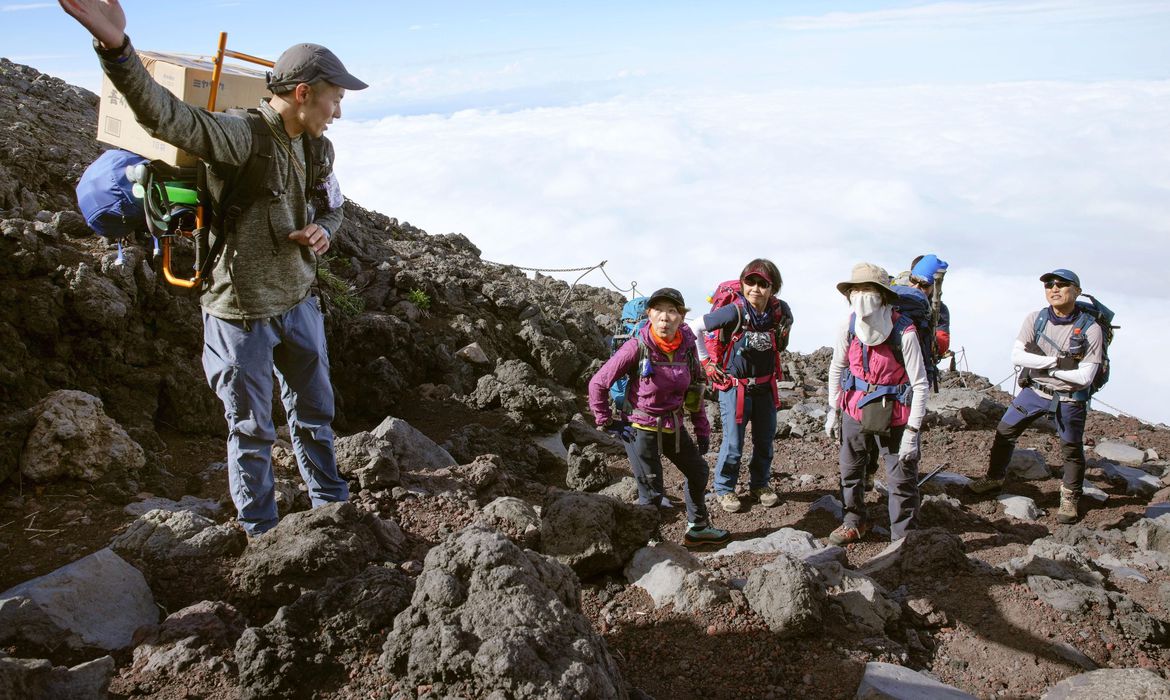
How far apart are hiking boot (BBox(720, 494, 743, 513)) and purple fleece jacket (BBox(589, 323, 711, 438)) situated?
5.64 feet

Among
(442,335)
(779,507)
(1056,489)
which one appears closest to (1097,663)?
(779,507)

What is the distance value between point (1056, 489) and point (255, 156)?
8163 millimetres

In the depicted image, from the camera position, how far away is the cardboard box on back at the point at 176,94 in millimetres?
3852

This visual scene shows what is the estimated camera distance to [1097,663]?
4.48m

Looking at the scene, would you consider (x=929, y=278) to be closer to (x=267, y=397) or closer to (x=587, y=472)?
(x=587, y=472)

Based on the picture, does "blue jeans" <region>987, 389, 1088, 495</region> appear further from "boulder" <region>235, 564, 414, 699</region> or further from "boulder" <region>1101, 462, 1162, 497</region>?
"boulder" <region>235, 564, 414, 699</region>

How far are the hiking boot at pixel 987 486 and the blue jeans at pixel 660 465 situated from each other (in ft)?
11.2

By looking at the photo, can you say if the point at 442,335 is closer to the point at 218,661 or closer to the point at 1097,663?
the point at 218,661

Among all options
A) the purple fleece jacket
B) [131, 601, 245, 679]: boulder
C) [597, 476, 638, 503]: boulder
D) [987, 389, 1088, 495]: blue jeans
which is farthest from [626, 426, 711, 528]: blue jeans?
[987, 389, 1088, 495]: blue jeans

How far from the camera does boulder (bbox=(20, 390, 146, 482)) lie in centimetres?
507

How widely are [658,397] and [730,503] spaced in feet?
6.45

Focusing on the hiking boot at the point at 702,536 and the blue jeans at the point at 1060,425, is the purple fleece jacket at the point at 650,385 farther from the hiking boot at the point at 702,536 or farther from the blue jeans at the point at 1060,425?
the blue jeans at the point at 1060,425

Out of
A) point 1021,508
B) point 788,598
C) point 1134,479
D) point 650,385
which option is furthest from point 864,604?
point 1134,479

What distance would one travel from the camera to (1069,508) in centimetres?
743
